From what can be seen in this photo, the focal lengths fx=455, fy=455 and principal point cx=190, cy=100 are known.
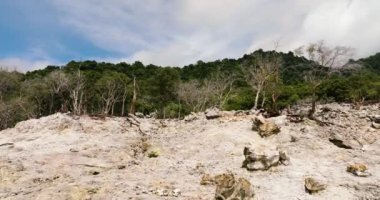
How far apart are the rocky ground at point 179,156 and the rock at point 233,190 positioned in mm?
726

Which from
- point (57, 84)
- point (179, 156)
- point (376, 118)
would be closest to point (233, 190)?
point (179, 156)

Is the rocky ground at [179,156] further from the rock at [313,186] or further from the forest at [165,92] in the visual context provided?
the forest at [165,92]

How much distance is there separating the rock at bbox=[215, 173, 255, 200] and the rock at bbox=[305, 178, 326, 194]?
7.18ft

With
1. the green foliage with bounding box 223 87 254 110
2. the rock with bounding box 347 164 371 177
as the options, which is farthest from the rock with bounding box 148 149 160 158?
the green foliage with bounding box 223 87 254 110

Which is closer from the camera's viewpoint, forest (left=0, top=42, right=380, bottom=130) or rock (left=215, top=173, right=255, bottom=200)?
rock (left=215, top=173, right=255, bottom=200)

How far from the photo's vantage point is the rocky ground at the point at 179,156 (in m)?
17.8

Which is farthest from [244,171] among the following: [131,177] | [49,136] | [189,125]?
[49,136]

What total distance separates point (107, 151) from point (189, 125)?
23.7ft

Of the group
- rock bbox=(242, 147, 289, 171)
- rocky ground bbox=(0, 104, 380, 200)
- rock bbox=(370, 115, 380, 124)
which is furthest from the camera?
rock bbox=(370, 115, 380, 124)

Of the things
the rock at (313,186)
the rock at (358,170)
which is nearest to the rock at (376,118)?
the rock at (358,170)

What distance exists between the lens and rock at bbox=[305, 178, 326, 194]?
56.5ft

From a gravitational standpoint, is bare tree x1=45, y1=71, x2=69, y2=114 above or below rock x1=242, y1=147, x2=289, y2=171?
above

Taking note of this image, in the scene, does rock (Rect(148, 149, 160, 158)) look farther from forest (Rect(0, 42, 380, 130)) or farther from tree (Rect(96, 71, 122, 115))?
tree (Rect(96, 71, 122, 115))

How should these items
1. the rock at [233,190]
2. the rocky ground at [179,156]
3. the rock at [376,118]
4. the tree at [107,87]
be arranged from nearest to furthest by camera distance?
1. the rock at [233,190]
2. the rocky ground at [179,156]
3. the rock at [376,118]
4. the tree at [107,87]
